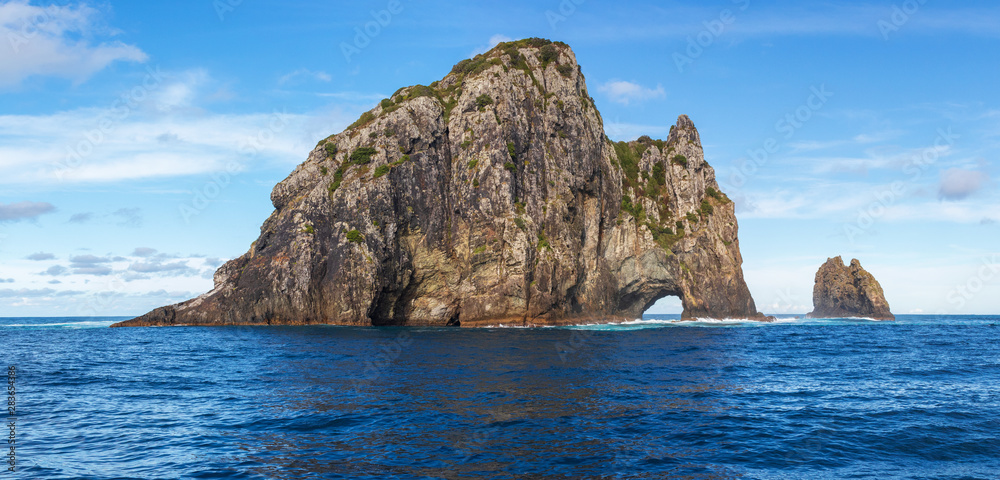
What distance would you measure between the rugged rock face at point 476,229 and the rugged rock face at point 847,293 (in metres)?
51.9

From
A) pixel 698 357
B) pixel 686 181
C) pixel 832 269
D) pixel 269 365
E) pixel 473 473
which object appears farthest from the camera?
pixel 832 269

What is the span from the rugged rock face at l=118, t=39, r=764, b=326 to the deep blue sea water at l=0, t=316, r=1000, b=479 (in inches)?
1743

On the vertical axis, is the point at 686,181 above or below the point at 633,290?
above

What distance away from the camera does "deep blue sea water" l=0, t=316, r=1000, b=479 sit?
45.8ft

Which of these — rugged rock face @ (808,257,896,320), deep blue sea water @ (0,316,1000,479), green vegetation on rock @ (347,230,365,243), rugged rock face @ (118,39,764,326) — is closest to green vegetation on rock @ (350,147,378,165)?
rugged rock face @ (118,39,764,326)

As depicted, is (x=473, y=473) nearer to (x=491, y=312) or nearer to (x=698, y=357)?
(x=698, y=357)

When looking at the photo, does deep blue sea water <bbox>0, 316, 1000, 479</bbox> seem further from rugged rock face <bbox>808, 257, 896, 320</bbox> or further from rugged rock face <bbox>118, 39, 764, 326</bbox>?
rugged rock face <bbox>808, 257, 896, 320</bbox>

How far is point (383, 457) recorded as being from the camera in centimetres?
1442

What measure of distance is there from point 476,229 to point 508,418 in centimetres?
6510

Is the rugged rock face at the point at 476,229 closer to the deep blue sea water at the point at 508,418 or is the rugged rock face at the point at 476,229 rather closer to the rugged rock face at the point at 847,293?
the deep blue sea water at the point at 508,418

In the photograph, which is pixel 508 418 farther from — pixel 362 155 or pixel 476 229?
pixel 362 155

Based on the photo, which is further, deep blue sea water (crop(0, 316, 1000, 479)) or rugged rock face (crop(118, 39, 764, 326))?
rugged rock face (crop(118, 39, 764, 326))

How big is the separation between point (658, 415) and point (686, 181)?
303 ft

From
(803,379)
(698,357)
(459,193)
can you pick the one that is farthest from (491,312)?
(803,379)
